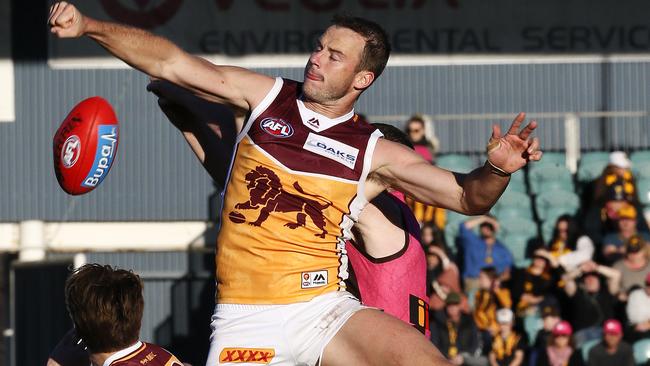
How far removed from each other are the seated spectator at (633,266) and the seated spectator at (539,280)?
2.34 ft

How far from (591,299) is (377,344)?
8.42m

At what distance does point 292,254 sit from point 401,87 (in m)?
11.8

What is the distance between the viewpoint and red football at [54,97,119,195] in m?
6.64

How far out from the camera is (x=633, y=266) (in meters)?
14.1

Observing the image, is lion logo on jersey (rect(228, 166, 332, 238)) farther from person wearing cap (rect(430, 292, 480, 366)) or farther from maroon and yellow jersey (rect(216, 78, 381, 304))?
person wearing cap (rect(430, 292, 480, 366))

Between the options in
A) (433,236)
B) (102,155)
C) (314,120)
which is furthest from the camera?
(433,236)

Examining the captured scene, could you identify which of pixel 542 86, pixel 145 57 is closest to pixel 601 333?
pixel 542 86

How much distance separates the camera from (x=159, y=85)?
680cm

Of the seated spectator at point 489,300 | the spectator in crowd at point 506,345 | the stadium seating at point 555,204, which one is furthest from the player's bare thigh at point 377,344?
the stadium seating at point 555,204

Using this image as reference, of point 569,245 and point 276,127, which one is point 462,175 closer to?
point 276,127

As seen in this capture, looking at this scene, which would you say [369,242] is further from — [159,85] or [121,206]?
[121,206]

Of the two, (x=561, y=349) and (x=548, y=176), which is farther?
(x=548, y=176)

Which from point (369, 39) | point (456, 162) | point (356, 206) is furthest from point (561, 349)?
point (369, 39)

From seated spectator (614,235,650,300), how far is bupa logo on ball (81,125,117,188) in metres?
8.40
